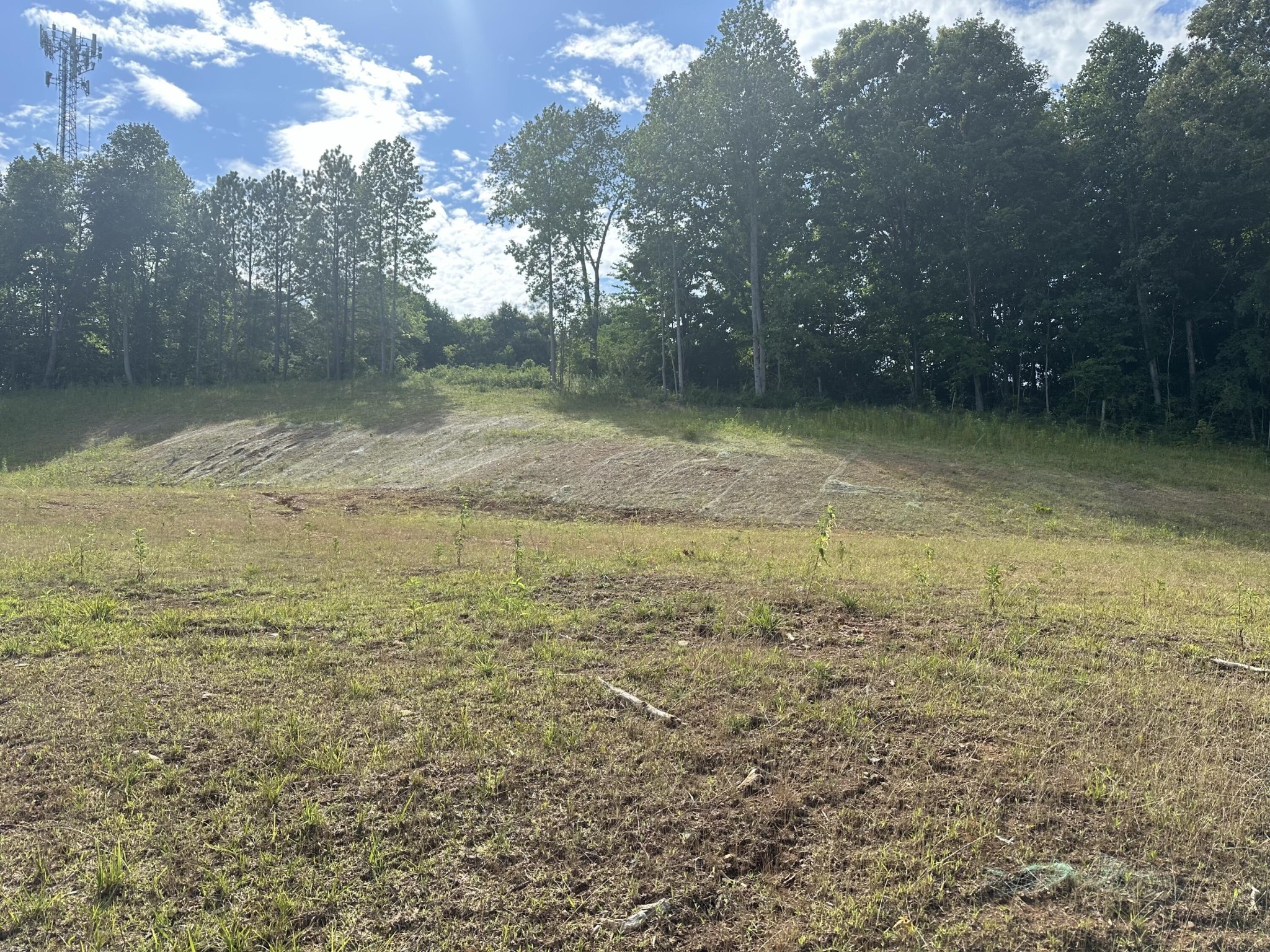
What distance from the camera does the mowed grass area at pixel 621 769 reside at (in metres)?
2.96

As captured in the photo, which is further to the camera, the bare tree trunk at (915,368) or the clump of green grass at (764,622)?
the bare tree trunk at (915,368)

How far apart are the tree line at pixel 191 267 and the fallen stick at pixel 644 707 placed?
38.1 meters

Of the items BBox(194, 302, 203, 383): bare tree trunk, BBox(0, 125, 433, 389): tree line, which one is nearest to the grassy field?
BBox(0, 125, 433, 389): tree line

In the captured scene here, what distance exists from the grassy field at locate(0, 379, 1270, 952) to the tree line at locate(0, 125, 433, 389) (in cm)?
3427

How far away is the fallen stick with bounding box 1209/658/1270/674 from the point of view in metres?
5.44

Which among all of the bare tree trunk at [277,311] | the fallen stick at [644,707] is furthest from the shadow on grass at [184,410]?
the fallen stick at [644,707]

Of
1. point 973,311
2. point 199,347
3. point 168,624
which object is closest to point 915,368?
point 973,311

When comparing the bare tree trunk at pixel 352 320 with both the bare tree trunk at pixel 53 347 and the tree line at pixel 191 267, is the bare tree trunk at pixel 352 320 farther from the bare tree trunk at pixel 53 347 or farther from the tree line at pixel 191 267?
the bare tree trunk at pixel 53 347

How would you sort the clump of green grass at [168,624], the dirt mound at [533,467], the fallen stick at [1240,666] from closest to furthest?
the fallen stick at [1240,666] < the clump of green grass at [168,624] < the dirt mound at [533,467]

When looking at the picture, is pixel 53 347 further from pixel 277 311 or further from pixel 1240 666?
pixel 1240 666

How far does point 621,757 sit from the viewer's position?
13.3 feet

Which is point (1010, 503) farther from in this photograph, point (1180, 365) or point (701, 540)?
point (1180, 365)

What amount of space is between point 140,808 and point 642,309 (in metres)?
32.2

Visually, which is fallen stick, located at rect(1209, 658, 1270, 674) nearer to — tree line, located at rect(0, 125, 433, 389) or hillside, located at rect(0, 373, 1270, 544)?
hillside, located at rect(0, 373, 1270, 544)
